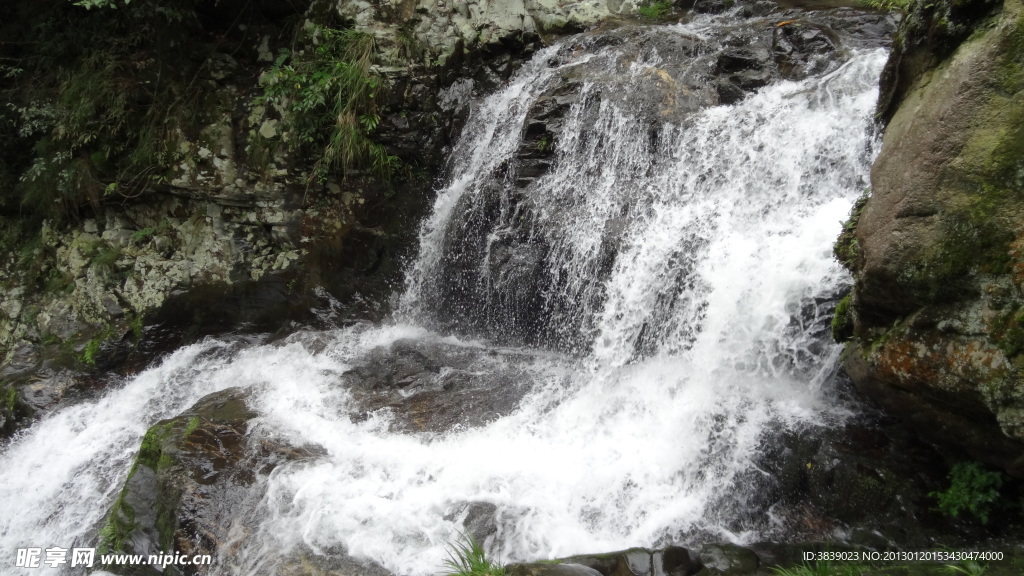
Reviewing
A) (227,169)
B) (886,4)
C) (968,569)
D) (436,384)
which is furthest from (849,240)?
(227,169)

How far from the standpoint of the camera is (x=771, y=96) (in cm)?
605

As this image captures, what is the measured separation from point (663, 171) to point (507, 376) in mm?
2589

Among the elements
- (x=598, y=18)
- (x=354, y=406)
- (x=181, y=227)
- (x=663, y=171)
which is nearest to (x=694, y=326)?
(x=663, y=171)

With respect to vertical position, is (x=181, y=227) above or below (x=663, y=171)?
below

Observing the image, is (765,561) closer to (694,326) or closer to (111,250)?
(694,326)

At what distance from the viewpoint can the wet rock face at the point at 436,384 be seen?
17.5ft

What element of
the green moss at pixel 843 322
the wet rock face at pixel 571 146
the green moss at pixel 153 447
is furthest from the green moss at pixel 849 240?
the green moss at pixel 153 447

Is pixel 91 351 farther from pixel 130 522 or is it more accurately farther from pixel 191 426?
pixel 130 522

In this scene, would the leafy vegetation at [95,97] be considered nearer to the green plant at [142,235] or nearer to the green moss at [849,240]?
the green plant at [142,235]

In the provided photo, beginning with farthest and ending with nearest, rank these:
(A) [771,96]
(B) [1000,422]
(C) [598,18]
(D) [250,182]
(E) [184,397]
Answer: (C) [598,18], (D) [250,182], (E) [184,397], (A) [771,96], (B) [1000,422]

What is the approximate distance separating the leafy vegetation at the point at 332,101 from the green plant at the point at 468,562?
4.57 m

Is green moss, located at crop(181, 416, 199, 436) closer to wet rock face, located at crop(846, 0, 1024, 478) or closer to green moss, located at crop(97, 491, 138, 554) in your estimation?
green moss, located at crop(97, 491, 138, 554)

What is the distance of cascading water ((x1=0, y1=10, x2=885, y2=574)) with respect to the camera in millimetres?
4219

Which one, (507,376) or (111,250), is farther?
(111,250)
